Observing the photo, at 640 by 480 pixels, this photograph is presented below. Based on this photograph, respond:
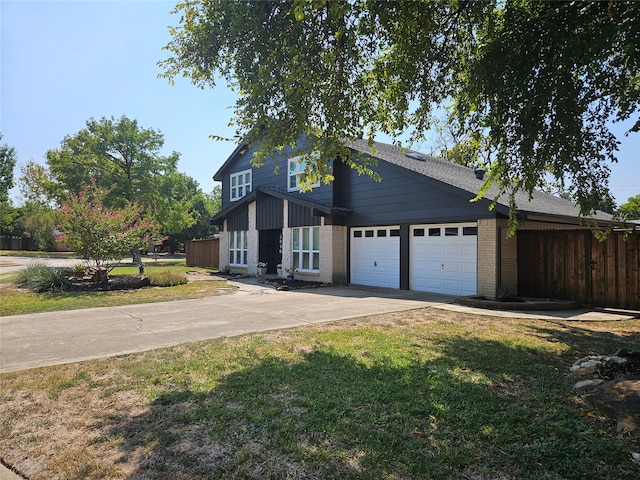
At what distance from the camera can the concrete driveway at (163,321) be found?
246 inches

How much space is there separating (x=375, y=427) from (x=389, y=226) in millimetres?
12095

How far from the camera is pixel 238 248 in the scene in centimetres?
2231

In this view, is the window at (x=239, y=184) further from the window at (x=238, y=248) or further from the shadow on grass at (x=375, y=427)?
the shadow on grass at (x=375, y=427)

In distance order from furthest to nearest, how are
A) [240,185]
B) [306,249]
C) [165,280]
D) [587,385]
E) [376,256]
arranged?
[240,185] < [306,249] < [376,256] < [165,280] < [587,385]

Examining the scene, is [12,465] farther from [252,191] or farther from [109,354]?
[252,191]

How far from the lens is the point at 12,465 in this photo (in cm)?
306

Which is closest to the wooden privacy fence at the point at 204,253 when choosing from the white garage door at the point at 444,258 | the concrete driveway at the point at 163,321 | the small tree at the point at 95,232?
the small tree at the point at 95,232

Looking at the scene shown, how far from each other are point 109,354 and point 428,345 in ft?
16.0

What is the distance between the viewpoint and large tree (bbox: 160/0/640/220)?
580 cm

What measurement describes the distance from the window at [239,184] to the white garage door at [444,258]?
438 inches

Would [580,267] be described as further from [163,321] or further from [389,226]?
[163,321]

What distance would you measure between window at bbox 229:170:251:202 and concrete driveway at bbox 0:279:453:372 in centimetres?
1062

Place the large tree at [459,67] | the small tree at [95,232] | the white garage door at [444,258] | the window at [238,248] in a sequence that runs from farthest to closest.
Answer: the window at [238,248] < the small tree at [95,232] < the white garage door at [444,258] < the large tree at [459,67]

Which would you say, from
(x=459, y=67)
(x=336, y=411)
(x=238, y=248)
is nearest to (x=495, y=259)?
(x=459, y=67)
